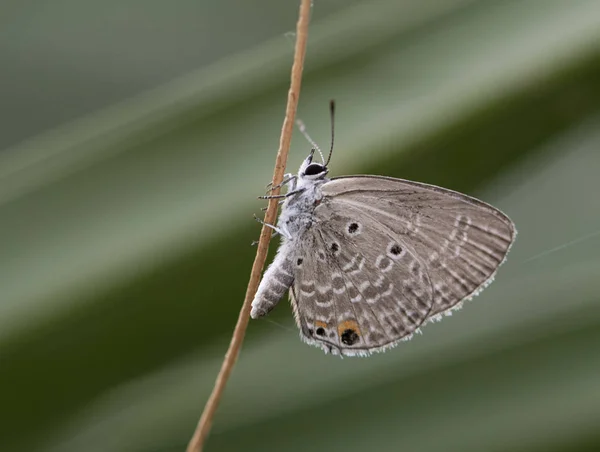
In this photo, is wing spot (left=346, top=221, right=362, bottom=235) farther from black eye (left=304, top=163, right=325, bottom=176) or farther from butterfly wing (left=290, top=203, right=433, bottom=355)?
black eye (left=304, top=163, right=325, bottom=176)

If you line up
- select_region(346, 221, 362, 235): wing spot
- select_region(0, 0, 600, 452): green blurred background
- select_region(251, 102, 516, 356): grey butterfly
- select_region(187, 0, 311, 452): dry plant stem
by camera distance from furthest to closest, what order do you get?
select_region(346, 221, 362, 235): wing spot < select_region(251, 102, 516, 356): grey butterfly < select_region(0, 0, 600, 452): green blurred background < select_region(187, 0, 311, 452): dry plant stem

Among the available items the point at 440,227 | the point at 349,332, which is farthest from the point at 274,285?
the point at 440,227

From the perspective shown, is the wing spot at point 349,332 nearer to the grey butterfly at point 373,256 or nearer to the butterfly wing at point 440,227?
the grey butterfly at point 373,256

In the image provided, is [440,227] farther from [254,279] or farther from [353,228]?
[254,279]

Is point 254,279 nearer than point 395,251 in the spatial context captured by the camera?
Yes

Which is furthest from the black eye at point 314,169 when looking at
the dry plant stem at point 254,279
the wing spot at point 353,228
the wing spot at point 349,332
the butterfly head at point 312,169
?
the dry plant stem at point 254,279

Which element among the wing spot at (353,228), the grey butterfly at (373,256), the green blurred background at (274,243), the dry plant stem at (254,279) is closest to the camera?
the dry plant stem at (254,279)

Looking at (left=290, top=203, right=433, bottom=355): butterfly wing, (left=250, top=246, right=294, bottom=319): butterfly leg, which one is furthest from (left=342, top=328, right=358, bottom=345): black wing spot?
(left=250, top=246, right=294, bottom=319): butterfly leg
